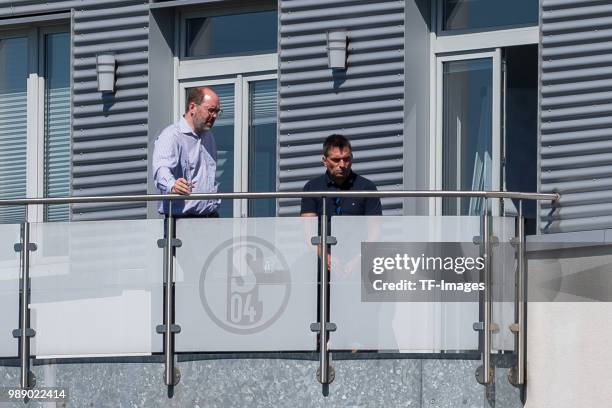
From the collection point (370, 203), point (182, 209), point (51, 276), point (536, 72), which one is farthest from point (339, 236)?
point (536, 72)

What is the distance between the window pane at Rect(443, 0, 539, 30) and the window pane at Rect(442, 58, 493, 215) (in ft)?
0.93

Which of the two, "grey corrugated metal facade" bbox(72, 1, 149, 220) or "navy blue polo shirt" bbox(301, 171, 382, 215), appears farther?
"grey corrugated metal facade" bbox(72, 1, 149, 220)

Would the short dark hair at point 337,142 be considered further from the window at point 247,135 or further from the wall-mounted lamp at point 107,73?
the wall-mounted lamp at point 107,73

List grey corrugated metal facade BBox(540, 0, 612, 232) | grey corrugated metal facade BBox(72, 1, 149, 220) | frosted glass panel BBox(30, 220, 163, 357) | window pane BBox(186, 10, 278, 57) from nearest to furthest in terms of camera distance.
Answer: frosted glass panel BBox(30, 220, 163, 357)
grey corrugated metal facade BBox(540, 0, 612, 232)
window pane BBox(186, 10, 278, 57)
grey corrugated metal facade BBox(72, 1, 149, 220)

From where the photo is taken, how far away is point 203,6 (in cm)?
1494

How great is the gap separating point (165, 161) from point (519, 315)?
2471 millimetres

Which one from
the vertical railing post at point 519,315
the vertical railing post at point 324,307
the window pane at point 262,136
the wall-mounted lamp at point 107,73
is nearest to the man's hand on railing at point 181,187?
the vertical railing post at point 324,307

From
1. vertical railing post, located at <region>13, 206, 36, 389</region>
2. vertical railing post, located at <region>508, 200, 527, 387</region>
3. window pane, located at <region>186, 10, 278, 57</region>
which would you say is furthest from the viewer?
window pane, located at <region>186, 10, 278, 57</region>

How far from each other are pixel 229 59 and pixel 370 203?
12.5 ft

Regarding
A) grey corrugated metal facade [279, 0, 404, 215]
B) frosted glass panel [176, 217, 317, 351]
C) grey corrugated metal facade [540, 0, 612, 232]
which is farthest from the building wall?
grey corrugated metal facade [540, 0, 612, 232]

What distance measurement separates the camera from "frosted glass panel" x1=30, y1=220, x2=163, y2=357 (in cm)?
1159

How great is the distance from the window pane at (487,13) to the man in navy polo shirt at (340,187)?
2.61 metres

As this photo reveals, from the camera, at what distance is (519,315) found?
38.1 feet
